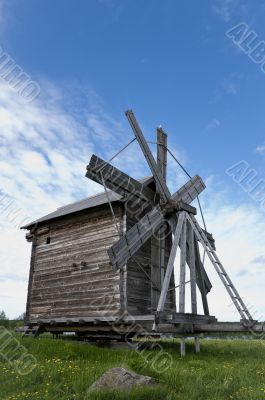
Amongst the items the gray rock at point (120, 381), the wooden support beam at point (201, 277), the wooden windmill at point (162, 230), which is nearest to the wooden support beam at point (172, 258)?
the wooden windmill at point (162, 230)

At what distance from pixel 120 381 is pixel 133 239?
5476 mm

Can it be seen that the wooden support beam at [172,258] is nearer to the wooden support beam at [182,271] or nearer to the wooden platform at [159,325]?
the wooden support beam at [182,271]

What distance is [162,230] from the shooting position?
587 inches

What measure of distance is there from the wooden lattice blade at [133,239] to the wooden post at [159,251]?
1279mm

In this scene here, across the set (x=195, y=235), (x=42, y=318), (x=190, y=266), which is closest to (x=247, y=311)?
(x=190, y=266)

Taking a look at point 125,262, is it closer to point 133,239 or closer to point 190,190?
point 133,239

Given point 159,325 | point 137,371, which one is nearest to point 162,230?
point 159,325

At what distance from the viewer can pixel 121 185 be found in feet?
Answer: 44.6

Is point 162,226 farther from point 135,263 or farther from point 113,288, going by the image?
point 113,288

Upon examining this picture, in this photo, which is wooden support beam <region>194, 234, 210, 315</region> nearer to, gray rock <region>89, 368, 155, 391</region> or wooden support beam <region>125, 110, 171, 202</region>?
wooden support beam <region>125, 110, 171, 202</region>

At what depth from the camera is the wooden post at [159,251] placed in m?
14.6

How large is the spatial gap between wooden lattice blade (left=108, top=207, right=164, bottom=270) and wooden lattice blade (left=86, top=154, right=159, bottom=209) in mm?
953

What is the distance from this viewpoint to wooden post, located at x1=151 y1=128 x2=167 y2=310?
14.6m

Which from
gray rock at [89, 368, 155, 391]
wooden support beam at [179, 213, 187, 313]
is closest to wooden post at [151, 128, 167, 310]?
wooden support beam at [179, 213, 187, 313]
